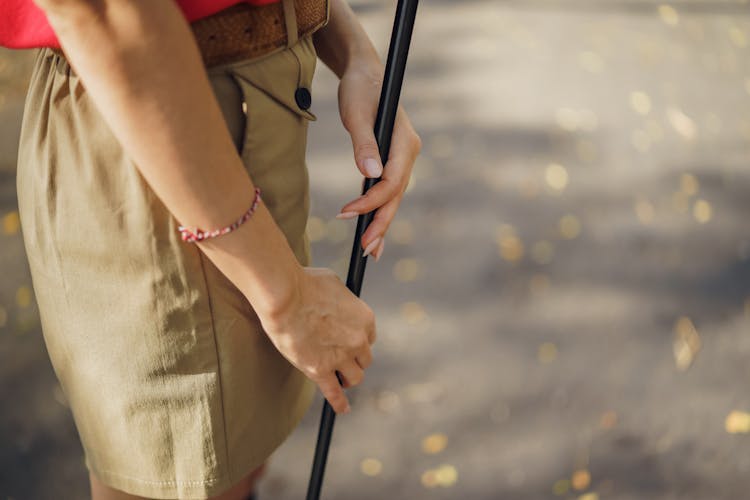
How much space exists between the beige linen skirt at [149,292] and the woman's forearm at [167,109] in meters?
0.13

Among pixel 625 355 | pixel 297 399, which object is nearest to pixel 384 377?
pixel 625 355

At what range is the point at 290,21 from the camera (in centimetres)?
106

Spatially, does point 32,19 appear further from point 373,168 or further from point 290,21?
point 373,168


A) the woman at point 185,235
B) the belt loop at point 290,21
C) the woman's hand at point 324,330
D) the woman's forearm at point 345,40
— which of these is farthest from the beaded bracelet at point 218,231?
the woman's forearm at point 345,40

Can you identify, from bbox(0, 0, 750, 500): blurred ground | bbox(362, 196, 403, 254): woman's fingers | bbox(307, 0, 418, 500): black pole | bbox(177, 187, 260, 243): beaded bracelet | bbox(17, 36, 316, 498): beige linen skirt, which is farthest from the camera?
bbox(0, 0, 750, 500): blurred ground

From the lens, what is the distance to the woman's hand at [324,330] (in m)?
1.04

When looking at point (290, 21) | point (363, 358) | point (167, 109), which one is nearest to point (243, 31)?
point (290, 21)

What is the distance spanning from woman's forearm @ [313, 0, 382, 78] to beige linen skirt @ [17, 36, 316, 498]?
0.71 feet

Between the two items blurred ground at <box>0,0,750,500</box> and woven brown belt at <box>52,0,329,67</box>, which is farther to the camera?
blurred ground at <box>0,0,750,500</box>

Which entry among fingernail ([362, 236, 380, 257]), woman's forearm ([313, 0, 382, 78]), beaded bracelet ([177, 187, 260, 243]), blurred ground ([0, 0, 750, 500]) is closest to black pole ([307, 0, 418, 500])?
fingernail ([362, 236, 380, 257])

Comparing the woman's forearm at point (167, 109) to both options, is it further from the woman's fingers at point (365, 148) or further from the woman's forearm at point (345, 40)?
the woman's forearm at point (345, 40)

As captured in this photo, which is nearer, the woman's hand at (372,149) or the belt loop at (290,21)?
the belt loop at (290,21)

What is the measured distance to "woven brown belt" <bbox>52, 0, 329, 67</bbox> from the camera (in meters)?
0.98

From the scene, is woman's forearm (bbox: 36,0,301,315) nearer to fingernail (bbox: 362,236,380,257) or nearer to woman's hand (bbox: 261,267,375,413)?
woman's hand (bbox: 261,267,375,413)
